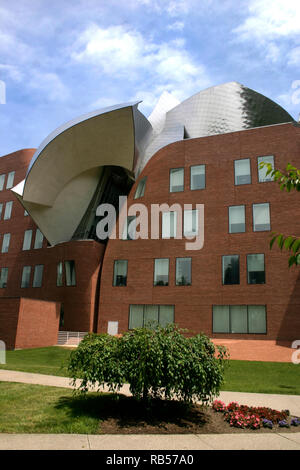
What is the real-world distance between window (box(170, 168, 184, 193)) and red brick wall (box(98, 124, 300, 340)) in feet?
1.50

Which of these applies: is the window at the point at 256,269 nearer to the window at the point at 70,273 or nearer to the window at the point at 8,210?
the window at the point at 70,273

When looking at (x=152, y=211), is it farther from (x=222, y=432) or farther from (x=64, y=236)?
(x=222, y=432)

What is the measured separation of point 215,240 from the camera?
99.7ft

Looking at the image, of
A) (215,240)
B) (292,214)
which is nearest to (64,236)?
(215,240)

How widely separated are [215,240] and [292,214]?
6.06 meters

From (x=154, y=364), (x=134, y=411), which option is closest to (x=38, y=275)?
(x=134, y=411)

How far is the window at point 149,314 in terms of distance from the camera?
3068 centimetres

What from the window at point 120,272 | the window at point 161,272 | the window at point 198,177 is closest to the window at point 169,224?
the window at point 161,272

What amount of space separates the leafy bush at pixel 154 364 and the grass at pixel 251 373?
211cm

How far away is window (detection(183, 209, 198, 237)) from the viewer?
3125cm

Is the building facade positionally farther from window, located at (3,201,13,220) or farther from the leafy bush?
the leafy bush

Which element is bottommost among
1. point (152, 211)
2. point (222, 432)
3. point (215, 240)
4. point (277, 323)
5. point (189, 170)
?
point (222, 432)

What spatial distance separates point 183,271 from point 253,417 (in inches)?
886
